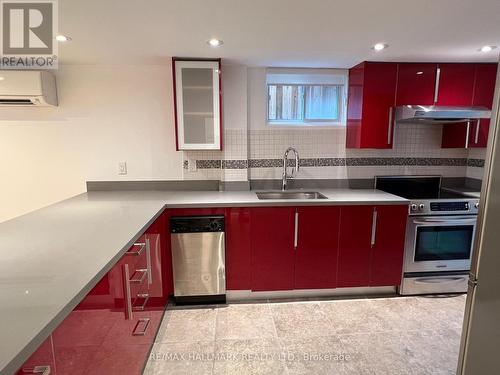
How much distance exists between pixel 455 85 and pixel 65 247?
10.5ft

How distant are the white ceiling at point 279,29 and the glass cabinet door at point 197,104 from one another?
5.4 inches

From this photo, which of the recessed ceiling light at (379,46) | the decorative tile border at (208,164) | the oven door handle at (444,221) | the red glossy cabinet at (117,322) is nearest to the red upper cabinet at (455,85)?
the recessed ceiling light at (379,46)

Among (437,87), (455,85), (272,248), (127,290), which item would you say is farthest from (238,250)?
(455,85)

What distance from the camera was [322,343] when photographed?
6.49 feet

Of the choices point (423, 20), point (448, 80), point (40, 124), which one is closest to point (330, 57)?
point (423, 20)

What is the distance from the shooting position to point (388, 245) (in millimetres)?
2482

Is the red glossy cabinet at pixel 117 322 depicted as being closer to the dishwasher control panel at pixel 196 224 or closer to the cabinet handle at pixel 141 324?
the cabinet handle at pixel 141 324

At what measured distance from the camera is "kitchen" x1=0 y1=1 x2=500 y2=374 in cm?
174

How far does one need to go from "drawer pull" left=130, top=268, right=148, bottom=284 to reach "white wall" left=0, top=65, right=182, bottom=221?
129 cm

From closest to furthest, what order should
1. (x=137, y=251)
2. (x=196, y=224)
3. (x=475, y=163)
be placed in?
1. (x=137, y=251)
2. (x=196, y=224)
3. (x=475, y=163)

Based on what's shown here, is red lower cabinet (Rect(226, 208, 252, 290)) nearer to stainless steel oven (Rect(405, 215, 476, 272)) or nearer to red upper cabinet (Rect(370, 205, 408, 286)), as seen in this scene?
red upper cabinet (Rect(370, 205, 408, 286))

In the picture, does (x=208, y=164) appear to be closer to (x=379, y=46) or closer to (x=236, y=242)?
(x=236, y=242)

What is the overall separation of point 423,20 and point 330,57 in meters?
0.84

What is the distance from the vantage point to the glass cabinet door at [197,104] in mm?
2465
